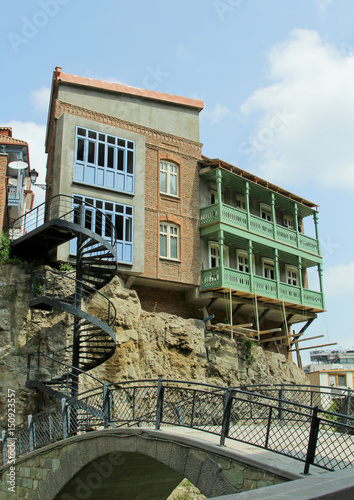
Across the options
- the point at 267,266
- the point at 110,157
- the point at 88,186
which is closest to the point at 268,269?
the point at 267,266

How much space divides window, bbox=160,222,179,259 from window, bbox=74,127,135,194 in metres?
2.61

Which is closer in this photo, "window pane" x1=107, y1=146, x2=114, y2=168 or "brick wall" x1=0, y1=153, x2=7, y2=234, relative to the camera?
"brick wall" x1=0, y1=153, x2=7, y2=234

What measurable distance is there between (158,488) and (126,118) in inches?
641

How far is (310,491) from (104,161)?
66.7ft

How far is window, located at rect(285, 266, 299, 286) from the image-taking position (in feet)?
98.8

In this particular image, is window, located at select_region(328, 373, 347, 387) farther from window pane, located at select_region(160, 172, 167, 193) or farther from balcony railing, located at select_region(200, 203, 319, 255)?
window pane, located at select_region(160, 172, 167, 193)

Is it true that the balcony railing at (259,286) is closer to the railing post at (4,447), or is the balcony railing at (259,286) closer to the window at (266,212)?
the window at (266,212)

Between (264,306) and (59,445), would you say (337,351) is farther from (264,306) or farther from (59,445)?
(59,445)

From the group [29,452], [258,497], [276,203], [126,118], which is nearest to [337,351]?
[276,203]

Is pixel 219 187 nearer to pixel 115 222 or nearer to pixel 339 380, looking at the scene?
pixel 115 222

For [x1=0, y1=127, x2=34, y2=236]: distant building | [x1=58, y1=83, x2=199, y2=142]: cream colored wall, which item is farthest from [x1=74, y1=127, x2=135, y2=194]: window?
[x1=0, y1=127, x2=34, y2=236]: distant building

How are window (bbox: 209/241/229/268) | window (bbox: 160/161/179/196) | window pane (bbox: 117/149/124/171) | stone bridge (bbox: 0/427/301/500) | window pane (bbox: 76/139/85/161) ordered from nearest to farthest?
stone bridge (bbox: 0/427/301/500), window pane (bbox: 76/139/85/161), window pane (bbox: 117/149/124/171), window (bbox: 160/161/179/196), window (bbox: 209/241/229/268)

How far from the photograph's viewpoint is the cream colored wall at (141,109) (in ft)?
75.6

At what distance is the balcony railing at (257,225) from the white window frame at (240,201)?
1.49 metres
